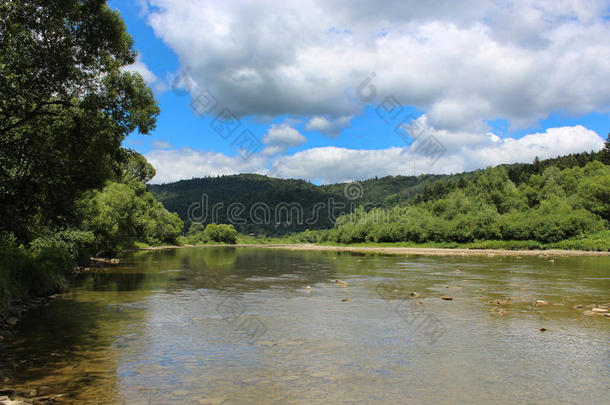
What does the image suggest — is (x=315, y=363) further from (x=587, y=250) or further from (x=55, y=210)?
(x=587, y=250)

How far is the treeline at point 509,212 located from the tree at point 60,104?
315 feet

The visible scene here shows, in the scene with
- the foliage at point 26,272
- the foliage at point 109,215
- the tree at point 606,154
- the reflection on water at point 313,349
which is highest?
the tree at point 606,154

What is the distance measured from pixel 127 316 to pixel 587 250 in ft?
313

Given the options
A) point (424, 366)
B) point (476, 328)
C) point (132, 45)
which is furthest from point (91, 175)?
point (476, 328)

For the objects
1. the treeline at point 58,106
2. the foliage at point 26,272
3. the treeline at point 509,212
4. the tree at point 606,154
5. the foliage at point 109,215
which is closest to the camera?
the treeline at point 58,106

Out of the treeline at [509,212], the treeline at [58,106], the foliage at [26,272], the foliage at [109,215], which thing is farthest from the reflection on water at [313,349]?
the treeline at [509,212]

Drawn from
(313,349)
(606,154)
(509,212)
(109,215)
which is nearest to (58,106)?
(313,349)

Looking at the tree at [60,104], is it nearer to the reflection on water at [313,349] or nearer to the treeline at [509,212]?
the reflection on water at [313,349]

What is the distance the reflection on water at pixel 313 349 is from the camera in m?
11.3

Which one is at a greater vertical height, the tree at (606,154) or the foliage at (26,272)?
the tree at (606,154)

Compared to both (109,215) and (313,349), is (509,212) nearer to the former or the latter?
(109,215)

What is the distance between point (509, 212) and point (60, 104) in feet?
468

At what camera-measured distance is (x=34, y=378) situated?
1192 centimetres

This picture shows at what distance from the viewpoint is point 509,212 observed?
13875cm
